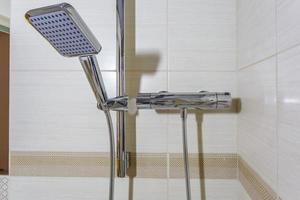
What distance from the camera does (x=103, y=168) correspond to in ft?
2.57

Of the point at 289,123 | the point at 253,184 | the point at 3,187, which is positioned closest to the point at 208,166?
the point at 253,184

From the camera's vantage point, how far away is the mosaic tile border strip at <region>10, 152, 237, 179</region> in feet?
2.52

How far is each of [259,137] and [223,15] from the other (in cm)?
41

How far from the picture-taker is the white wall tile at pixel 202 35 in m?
0.76

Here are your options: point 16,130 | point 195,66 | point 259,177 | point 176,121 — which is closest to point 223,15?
point 195,66

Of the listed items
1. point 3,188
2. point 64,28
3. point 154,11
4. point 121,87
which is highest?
point 154,11

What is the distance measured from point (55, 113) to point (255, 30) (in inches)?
24.8

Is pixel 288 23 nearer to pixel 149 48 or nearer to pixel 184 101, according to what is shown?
pixel 184 101

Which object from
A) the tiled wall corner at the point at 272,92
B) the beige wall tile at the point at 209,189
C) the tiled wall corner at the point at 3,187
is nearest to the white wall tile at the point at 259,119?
the tiled wall corner at the point at 272,92

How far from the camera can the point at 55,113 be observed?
2.58 ft

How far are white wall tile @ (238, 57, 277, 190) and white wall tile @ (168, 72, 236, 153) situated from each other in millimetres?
41

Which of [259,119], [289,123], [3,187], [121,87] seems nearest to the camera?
[289,123]

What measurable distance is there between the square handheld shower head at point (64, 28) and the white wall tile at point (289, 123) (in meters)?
0.37

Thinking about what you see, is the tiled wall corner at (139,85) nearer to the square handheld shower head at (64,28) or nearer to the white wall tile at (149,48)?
the white wall tile at (149,48)
